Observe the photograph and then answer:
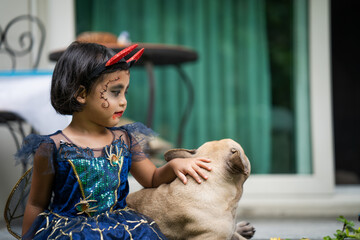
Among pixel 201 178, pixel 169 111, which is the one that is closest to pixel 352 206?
pixel 169 111

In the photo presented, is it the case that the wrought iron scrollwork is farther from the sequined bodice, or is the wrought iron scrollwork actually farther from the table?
the sequined bodice

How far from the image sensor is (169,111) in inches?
144

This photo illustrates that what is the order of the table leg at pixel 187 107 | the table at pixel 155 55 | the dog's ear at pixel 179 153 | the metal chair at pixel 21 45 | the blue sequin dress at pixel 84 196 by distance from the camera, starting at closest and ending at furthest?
the blue sequin dress at pixel 84 196 < the dog's ear at pixel 179 153 < the table at pixel 155 55 < the metal chair at pixel 21 45 < the table leg at pixel 187 107

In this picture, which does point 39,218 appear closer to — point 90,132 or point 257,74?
point 90,132

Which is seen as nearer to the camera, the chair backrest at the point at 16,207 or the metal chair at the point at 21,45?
the chair backrest at the point at 16,207

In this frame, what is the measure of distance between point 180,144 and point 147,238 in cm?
207

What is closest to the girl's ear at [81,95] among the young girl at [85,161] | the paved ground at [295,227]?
the young girl at [85,161]

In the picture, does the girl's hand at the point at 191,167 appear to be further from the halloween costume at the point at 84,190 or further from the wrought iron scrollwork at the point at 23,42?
the wrought iron scrollwork at the point at 23,42

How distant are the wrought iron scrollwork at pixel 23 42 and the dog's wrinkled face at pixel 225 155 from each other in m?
1.67

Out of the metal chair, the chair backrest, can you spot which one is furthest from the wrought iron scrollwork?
the chair backrest

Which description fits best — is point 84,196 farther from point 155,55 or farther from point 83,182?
point 155,55

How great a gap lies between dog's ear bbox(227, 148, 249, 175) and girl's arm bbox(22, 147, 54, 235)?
0.57 m

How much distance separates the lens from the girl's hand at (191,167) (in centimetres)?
137

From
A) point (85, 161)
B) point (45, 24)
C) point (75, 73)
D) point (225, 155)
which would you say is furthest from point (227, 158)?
point (45, 24)
